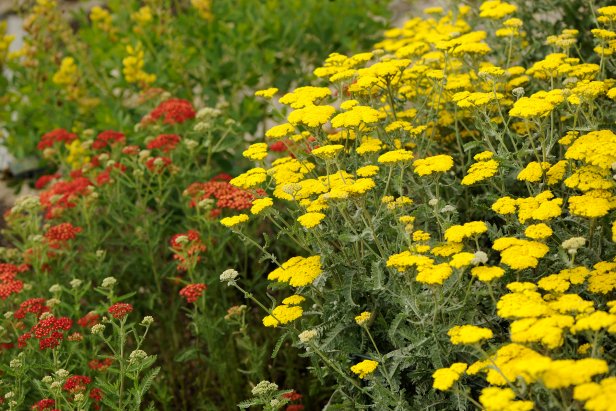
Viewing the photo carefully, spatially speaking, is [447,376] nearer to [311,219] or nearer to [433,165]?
[311,219]

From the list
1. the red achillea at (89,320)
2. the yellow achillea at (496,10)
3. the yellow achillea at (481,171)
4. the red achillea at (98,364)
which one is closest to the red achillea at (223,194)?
the red achillea at (89,320)

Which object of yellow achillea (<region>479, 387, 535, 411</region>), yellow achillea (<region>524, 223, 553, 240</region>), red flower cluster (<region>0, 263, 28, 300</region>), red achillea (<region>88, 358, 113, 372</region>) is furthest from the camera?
red flower cluster (<region>0, 263, 28, 300</region>)

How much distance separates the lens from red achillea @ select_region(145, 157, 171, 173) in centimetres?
423

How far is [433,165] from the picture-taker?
3125 millimetres

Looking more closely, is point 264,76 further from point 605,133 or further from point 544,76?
point 605,133

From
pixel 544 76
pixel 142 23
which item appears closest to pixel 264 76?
pixel 142 23

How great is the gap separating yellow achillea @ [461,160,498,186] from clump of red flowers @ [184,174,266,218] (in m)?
0.96

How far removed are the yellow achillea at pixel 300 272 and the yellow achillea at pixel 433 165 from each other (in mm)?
485

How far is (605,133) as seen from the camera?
3039mm

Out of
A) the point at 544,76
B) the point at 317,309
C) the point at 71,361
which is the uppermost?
the point at 544,76

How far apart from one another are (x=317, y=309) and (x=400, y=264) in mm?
748

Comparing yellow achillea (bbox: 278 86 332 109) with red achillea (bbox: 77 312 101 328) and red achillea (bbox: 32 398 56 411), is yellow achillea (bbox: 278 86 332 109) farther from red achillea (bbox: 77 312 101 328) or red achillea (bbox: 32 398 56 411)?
red achillea (bbox: 32 398 56 411)

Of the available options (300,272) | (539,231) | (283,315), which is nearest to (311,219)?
(300,272)

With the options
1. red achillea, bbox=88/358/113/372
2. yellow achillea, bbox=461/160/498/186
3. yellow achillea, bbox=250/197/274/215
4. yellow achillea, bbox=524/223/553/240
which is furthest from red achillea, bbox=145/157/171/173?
yellow achillea, bbox=524/223/553/240
